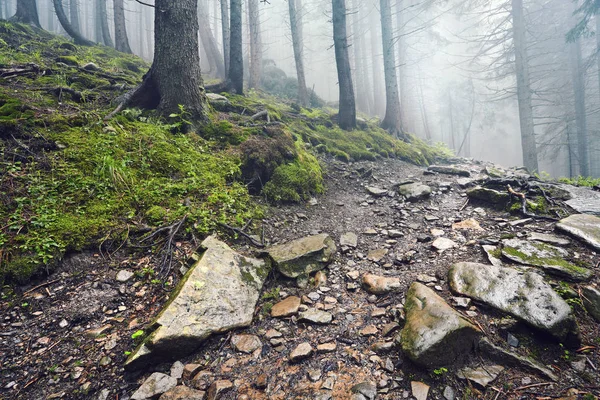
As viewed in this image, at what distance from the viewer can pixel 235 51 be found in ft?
28.3

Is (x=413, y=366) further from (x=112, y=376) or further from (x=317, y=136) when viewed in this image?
(x=317, y=136)

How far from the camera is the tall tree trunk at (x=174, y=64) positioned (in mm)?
4734

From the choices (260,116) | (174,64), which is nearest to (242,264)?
(174,64)

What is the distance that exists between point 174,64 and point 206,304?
4.59 meters

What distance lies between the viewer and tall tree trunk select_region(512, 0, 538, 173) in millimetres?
12156

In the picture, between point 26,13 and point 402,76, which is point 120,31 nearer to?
point 26,13

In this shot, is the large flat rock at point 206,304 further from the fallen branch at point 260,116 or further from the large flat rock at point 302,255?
the fallen branch at point 260,116

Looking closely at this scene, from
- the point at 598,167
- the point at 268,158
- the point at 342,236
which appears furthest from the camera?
the point at 598,167

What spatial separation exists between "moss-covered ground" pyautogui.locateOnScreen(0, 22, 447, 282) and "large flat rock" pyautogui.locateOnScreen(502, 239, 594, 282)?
3.10 meters

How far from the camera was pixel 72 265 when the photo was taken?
7.89 feet

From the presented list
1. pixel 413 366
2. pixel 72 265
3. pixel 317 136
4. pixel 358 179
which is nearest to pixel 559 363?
pixel 413 366

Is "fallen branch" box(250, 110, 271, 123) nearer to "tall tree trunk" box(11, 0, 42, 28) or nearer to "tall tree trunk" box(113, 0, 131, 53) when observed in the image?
"tall tree trunk" box(113, 0, 131, 53)

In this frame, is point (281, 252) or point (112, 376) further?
point (281, 252)

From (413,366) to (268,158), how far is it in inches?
151
